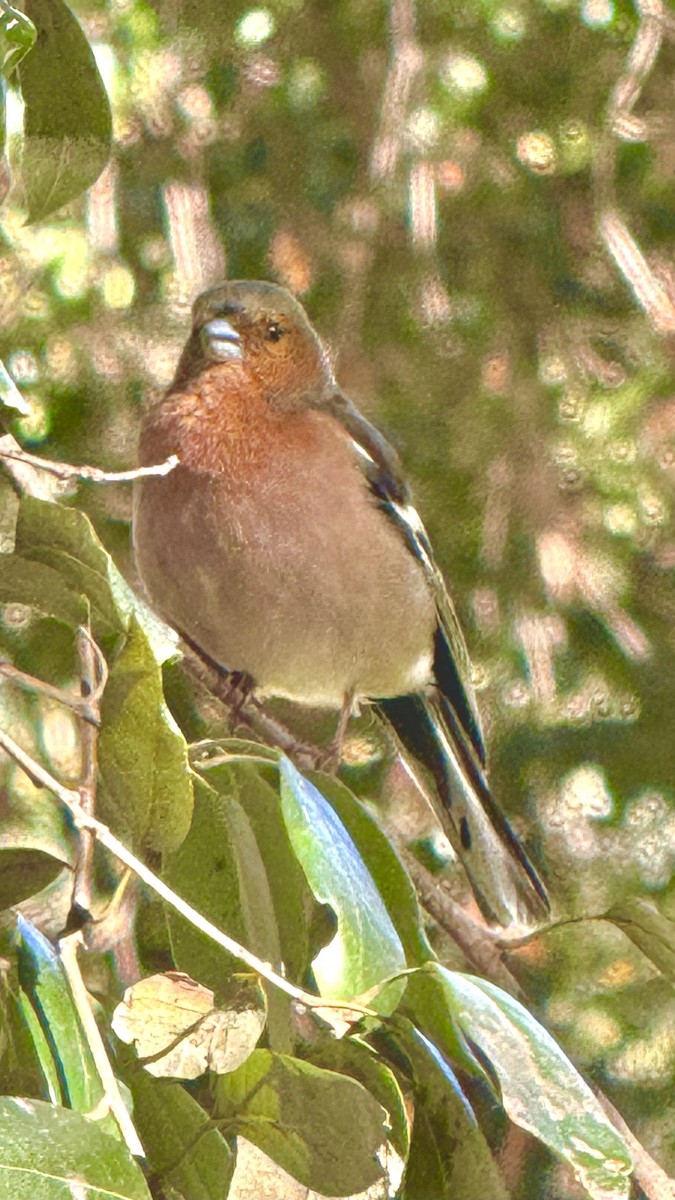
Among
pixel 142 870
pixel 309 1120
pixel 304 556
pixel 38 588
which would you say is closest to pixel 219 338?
pixel 304 556

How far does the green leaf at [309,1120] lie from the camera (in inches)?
25.1

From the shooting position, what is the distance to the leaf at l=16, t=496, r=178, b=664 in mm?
663

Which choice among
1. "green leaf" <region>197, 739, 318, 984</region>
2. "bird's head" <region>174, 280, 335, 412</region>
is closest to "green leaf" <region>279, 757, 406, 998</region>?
"green leaf" <region>197, 739, 318, 984</region>

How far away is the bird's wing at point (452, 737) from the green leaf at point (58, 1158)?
308 millimetres

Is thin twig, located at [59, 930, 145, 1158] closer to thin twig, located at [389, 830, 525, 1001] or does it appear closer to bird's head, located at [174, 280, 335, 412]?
thin twig, located at [389, 830, 525, 1001]

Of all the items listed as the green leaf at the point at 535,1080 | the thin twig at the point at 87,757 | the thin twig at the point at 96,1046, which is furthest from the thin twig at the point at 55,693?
the green leaf at the point at 535,1080

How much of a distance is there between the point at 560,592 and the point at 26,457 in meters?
0.36

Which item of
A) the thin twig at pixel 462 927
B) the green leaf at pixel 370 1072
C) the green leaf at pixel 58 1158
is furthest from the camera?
the thin twig at pixel 462 927

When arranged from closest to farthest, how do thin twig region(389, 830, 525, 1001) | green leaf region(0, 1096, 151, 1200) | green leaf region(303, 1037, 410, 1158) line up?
green leaf region(0, 1096, 151, 1200)
green leaf region(303, 1037, 410, 1158)
thin twig region(389, 830, 525, 1001)

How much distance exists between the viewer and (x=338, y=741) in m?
0.86

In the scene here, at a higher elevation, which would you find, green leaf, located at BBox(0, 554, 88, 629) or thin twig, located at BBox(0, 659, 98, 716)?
green leaf, located at BBox(0, 554, 88, 629)

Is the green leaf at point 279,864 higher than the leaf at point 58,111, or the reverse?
the leaf at point 58,111

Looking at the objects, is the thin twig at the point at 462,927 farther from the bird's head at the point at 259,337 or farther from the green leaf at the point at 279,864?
the bird's head at the point at 259,337

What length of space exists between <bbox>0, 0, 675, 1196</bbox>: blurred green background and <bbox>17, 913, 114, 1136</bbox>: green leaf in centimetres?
29
